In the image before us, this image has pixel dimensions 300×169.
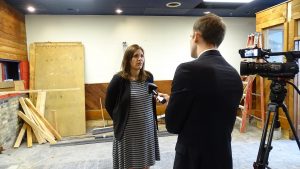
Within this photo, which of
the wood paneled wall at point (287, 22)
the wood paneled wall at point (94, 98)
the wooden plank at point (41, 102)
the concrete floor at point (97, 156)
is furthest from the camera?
the wood paneled wall at point (94, 98)

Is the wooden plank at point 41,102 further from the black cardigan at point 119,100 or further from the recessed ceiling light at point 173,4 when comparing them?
the black cardigan at point 119,100

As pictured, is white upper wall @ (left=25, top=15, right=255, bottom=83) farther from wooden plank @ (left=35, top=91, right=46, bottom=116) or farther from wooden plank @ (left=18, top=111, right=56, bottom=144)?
wooden plank @ (left=18, top=111, right=56, bottom=144)

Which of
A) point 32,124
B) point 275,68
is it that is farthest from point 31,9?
point 275,68

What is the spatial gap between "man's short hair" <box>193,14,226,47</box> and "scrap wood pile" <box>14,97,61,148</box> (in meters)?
3.41

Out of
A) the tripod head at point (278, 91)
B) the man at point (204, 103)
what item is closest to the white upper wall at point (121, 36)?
the tripod head at point (278, 91)

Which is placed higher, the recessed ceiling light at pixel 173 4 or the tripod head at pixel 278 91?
the recessed ceiling light at pixel 173 4

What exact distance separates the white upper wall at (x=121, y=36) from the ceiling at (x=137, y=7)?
0.18 meters

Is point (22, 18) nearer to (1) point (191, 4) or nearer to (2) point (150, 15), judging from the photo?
(2) point (150, 15)

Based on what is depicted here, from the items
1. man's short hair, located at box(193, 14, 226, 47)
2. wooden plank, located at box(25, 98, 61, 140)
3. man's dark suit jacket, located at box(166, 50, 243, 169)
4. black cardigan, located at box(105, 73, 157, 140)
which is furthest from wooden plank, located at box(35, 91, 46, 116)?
man's short hair, located at box(193, 14, 226, 47)

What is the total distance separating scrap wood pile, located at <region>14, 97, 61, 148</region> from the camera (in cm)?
376

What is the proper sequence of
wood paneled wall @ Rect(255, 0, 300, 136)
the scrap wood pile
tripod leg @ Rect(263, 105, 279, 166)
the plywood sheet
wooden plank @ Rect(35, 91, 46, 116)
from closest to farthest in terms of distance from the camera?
1. tripod leg @ Rect(263, 105, 279, 166)
2. wood paneled wall @ Rect(255, 0, 300, 136)
3. the scrap wood pile
4. wooden plank @ Rect(35, 91, 46, 116)
5. the plywood sheet

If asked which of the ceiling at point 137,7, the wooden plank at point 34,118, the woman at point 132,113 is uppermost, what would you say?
the ceiling at point 137,7

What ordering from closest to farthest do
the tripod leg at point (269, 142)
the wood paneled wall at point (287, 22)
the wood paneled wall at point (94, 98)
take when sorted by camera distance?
the tripod leg at point (269, 142)
the wood paneled wall at point (287, 22)
the wood paneled wall at point (94, 98)

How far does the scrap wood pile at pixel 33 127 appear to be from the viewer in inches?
148
